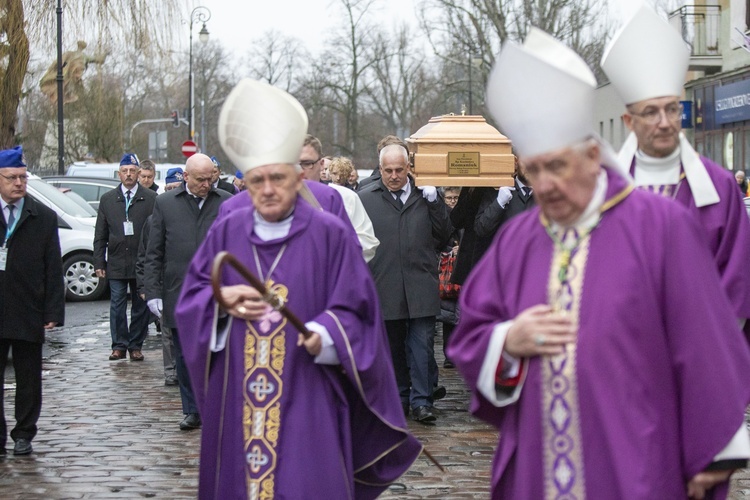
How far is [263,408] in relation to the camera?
4852mm

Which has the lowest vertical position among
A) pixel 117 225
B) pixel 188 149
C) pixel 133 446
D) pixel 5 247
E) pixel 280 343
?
pixel 133 446

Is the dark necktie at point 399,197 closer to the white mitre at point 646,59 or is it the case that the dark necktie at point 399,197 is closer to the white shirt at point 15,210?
the white shirt at point 15,210

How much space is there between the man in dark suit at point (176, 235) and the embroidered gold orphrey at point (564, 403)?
5.66 metres

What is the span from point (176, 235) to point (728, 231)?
5.00 meters

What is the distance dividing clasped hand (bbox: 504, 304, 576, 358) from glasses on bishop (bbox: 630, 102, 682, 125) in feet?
5.78

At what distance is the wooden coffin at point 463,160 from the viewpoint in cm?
895

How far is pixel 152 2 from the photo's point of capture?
18.1m

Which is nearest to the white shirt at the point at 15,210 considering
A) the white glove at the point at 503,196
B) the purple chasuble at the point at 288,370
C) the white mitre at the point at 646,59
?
the white glove at the point at 503,196

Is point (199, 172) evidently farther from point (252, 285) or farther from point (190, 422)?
point (252, 285)

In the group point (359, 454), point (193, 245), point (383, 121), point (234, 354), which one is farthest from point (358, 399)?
point (383, 121)

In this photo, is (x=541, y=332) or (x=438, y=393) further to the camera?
(x=438, y=393)

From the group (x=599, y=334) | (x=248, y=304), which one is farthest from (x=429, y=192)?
(x=599, y=334)

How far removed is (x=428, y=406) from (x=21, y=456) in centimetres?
282

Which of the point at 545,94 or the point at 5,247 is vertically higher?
the point at 545,94
